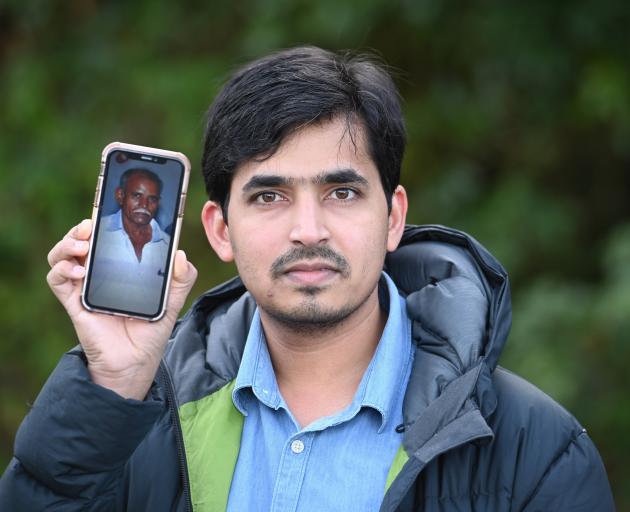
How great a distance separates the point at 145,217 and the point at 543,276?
12.1 ft

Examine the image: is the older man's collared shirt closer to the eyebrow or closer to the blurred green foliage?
the eyebrow

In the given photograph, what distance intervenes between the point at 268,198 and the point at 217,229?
294 millimetres

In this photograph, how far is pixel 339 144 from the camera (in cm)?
245

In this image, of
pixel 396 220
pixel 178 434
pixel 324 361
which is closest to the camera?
pixel 178 434

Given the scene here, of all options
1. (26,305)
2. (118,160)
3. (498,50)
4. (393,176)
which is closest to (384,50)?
(498,50)

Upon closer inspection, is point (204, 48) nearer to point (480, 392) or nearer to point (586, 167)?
point (586, 167)

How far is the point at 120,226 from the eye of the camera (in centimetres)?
224

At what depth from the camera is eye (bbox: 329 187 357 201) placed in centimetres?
244

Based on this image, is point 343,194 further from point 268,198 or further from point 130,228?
point 130,228

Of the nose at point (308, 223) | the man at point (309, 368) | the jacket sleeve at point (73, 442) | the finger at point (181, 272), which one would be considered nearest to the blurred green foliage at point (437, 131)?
the man at point (309, 368)

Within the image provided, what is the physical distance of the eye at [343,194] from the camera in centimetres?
244

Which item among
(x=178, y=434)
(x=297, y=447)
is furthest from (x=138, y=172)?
(x=297, y=447)

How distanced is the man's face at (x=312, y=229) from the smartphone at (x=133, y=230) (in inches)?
10.4

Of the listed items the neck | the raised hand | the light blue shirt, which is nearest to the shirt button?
the light blue shirt
